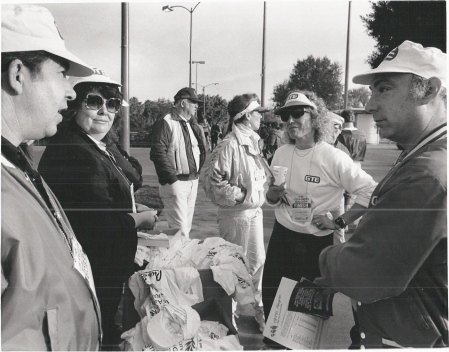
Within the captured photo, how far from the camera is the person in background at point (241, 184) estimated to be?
9.07 feet

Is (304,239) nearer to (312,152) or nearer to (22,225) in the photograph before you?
(312,152)

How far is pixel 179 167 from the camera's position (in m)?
3.46

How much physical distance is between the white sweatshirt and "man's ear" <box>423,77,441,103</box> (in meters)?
0.95

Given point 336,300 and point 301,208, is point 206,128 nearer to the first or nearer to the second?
point 301,208

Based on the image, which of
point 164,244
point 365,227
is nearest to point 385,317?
point 365,227

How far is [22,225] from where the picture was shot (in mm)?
935

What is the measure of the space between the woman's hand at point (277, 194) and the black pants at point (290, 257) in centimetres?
16

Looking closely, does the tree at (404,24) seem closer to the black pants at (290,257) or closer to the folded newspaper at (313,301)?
the folded newspaper at (313,301)

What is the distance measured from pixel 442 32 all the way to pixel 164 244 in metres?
1.32

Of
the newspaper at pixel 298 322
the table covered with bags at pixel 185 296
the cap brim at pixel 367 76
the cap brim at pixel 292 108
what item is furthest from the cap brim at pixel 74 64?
the cap brim at pixel 292 108

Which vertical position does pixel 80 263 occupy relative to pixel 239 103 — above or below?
below

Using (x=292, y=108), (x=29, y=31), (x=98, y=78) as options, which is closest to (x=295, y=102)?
(x=292, y=108)

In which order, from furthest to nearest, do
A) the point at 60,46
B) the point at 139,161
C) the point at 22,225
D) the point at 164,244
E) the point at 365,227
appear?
the point at 139,161, the point at 164,244, the point at 365,227, the point at 60,46, the point at 22,225

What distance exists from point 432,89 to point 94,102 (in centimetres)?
127
